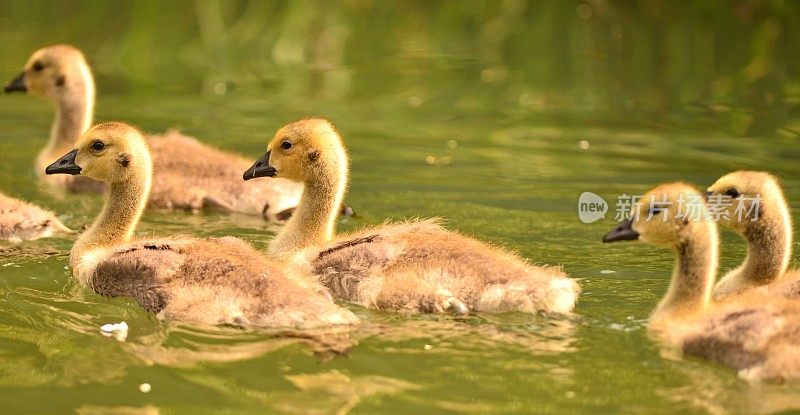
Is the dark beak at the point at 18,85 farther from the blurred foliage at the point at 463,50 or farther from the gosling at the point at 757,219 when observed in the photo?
the gosling at the point at 757,219

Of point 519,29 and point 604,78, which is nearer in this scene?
point 604,78

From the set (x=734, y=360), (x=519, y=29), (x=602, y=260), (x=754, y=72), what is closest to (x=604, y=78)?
(x=754, y=72)

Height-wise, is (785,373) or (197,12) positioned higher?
(197,12)

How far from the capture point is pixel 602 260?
27.0 feet

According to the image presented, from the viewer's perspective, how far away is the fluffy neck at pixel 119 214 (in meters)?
7.82

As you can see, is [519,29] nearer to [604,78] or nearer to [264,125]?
[604,78]

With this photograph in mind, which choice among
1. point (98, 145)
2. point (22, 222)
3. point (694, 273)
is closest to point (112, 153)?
point (98, 145)

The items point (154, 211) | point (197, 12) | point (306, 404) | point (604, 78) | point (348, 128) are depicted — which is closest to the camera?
point (306, 404)

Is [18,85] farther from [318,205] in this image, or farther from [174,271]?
[174,271]

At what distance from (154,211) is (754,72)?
337 inches

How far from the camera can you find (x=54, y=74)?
10930 mm

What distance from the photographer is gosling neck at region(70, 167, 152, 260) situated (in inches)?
308

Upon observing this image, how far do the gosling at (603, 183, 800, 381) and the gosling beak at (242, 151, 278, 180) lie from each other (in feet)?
6.91

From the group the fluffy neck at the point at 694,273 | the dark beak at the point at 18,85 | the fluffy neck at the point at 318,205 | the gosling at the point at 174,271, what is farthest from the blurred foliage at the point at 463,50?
the gosling at the point at 174,271
